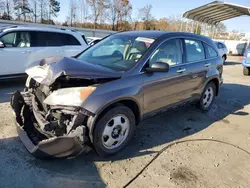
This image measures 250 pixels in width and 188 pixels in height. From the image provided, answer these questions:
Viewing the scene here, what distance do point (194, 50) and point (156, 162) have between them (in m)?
2.57

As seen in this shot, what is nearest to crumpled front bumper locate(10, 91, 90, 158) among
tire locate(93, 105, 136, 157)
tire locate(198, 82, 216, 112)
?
tire locate(93, 105, 136, 157)

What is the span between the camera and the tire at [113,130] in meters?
3.10

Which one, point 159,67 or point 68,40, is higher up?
point 68,40

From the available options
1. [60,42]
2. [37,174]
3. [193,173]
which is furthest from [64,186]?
[60,42]

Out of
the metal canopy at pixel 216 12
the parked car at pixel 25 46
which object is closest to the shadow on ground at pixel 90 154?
the parked car at pixel 25 46

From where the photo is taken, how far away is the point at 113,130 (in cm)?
332

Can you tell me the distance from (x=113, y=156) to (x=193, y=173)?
3.72 feet

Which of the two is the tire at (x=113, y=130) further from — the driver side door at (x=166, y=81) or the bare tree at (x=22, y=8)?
the bare tree at (x=22, y=8)

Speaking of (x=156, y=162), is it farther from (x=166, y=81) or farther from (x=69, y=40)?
(x=69, y=40)

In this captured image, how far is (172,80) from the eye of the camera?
412cm

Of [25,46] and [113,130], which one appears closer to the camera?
[113,130]

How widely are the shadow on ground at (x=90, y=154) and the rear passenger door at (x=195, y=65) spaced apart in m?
0.62

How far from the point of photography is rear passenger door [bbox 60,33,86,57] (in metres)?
7.95

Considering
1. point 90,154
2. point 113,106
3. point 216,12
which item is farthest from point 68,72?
point 216,12
